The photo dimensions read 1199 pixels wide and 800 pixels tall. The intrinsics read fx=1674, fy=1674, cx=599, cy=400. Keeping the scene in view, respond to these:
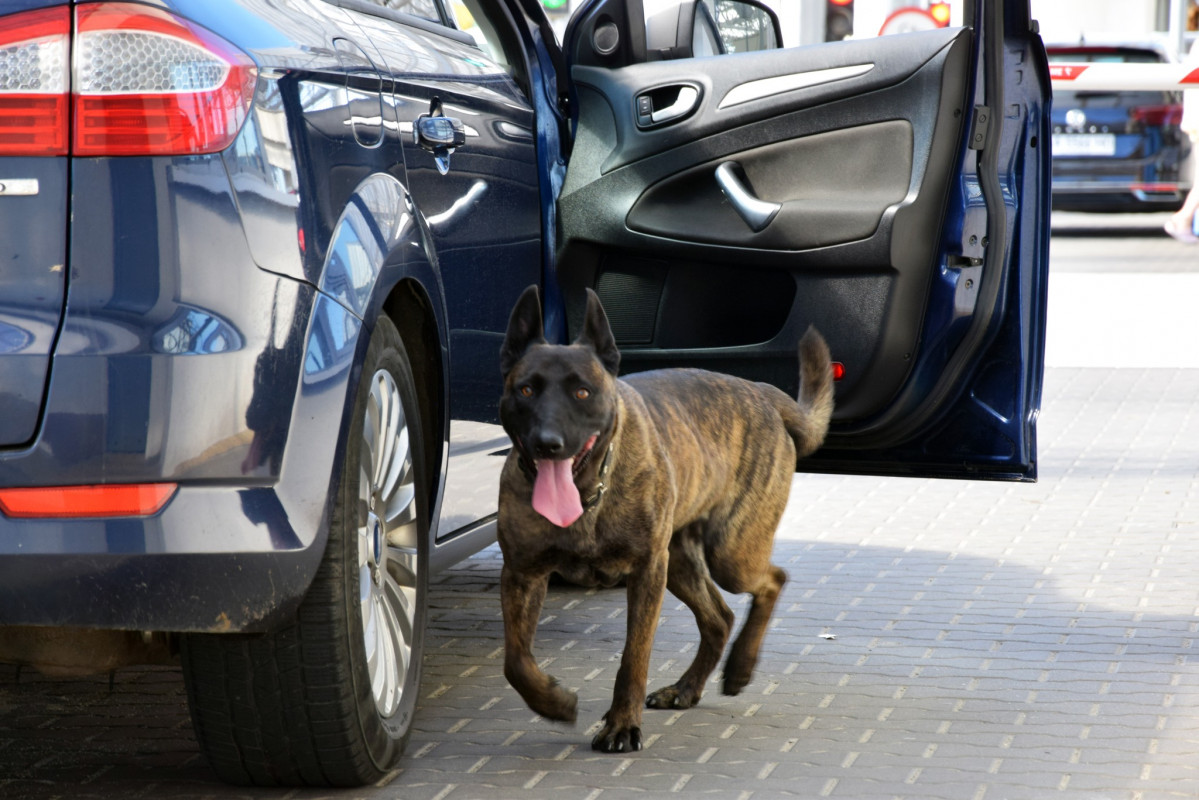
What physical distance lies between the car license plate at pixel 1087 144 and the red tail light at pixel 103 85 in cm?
1782

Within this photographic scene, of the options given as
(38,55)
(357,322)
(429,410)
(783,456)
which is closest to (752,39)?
(783,456)

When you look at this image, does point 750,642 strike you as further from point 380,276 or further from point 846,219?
point 380,276

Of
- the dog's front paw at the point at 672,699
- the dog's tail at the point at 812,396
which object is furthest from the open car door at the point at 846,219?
the dog's front paw at the point at 672,699

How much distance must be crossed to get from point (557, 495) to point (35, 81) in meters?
1.52

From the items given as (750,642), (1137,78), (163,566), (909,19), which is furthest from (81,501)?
(909,19)

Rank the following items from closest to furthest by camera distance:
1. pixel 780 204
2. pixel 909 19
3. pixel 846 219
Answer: pixel 846 219 < pixel 780 204 < pixel 909 19

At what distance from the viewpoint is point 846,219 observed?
15.5ft

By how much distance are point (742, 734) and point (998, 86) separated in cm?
196

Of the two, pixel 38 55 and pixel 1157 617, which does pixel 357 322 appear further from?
pixel 1157 617

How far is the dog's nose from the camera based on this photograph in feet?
12.1

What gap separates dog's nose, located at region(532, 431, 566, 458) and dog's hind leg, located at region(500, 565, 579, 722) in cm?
36

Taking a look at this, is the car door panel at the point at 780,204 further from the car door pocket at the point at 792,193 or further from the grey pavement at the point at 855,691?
the grey pavement at the point at 855,691

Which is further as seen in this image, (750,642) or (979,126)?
(979,126)

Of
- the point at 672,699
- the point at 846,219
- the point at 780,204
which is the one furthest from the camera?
the point at 780,204
